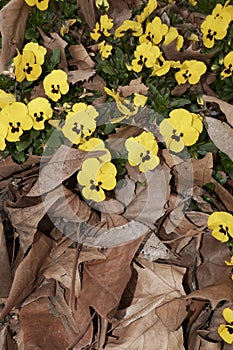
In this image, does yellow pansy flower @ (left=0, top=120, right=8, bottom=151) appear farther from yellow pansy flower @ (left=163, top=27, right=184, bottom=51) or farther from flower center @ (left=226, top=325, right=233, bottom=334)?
flower center @ (left=226, top=325, right=233, bottom=334)

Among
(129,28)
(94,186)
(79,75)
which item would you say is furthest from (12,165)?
(129,28)

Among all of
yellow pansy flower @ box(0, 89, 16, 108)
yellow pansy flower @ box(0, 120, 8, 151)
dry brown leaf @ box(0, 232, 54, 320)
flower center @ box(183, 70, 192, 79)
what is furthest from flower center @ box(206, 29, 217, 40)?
dry brown leaf @ box(0, 232, 54, 320)

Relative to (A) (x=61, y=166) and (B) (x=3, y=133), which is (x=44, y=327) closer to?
(A) (x=61, y=166)

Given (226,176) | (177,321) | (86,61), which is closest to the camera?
(177,321)

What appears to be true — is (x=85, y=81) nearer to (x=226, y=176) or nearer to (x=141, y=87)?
(x=141, y=87)

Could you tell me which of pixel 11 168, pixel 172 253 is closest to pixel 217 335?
pixel 172 253

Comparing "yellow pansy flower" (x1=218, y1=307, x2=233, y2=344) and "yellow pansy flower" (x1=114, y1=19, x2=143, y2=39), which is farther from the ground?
"yellow pansy flower" (x1=114, y1=19, x2=143, y2=39)
